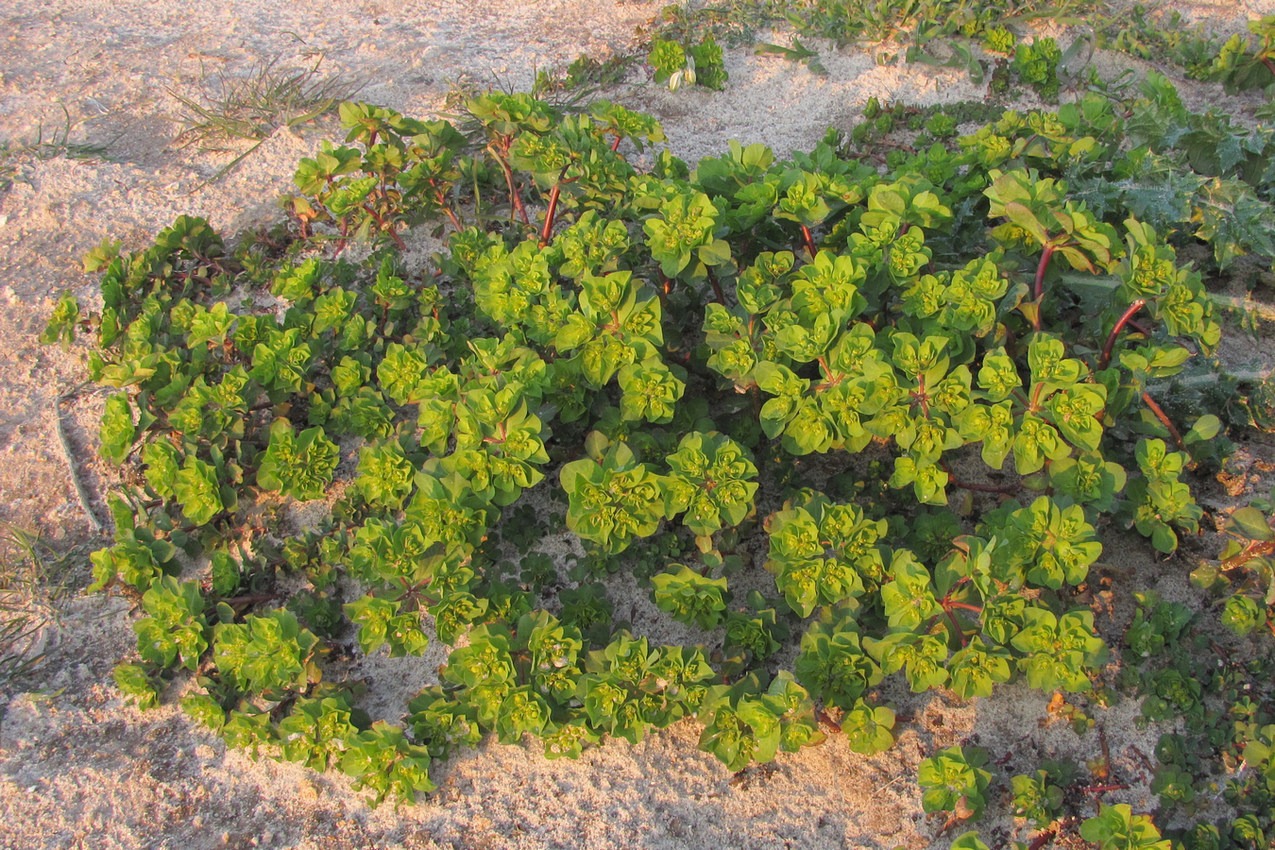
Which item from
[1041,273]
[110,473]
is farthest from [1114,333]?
[110,473]

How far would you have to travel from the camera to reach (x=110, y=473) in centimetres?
358

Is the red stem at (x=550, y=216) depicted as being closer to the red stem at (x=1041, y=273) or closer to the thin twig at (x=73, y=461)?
the red stem at (x=1041, y=273)

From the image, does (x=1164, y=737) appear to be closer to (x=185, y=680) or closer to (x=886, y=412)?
(x=886, y=412)

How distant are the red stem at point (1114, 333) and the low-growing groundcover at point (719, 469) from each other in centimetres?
2

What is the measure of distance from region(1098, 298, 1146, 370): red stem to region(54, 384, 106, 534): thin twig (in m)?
3.61

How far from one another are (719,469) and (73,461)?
2577mm

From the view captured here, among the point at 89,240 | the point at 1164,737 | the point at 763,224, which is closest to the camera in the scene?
the point at 1164,737

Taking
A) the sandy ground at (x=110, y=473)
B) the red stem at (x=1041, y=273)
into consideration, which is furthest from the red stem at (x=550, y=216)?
the red stem at (x=1041, y=273)

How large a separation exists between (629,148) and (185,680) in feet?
10.5

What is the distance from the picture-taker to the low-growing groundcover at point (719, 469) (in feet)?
8.51

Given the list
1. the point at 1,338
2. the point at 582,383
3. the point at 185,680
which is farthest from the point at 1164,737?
the point at 1,338

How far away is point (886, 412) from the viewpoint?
9.14 feet

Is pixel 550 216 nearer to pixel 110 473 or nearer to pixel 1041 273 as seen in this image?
pixel 1041 273

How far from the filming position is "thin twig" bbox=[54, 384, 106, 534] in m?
3.40
